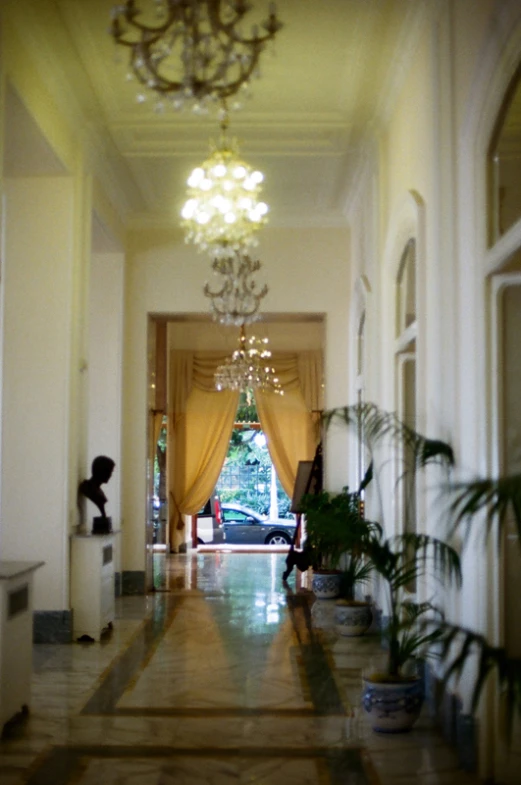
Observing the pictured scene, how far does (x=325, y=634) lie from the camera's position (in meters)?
9.87

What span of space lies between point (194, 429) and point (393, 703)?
46.9 feet

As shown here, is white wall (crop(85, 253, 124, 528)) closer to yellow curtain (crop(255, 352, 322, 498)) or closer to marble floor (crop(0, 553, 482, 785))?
marble floor (crop(0, 553, 482, 785))

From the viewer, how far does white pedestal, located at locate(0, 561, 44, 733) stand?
235 inches

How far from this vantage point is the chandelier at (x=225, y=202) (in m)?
8.29

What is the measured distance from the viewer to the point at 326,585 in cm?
1210

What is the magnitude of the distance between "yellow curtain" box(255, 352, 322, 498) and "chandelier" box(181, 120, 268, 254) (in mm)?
11382

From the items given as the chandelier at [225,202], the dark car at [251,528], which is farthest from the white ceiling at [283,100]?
the dark car at [251,528]

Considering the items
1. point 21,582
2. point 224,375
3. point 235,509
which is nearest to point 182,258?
point 224,375

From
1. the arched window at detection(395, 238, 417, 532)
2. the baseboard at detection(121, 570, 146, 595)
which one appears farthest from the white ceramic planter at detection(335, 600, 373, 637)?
the baseboard at detection(121, 570, 146, 595)

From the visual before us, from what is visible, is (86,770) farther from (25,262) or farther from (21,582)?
(25,262)

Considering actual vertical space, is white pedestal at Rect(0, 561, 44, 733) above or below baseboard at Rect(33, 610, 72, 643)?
above

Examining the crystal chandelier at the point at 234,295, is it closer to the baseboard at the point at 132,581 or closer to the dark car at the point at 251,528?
the baseboard at the point at 132,581

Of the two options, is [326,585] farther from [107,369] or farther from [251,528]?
[251,528]

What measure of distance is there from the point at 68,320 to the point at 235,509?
14.1 m
